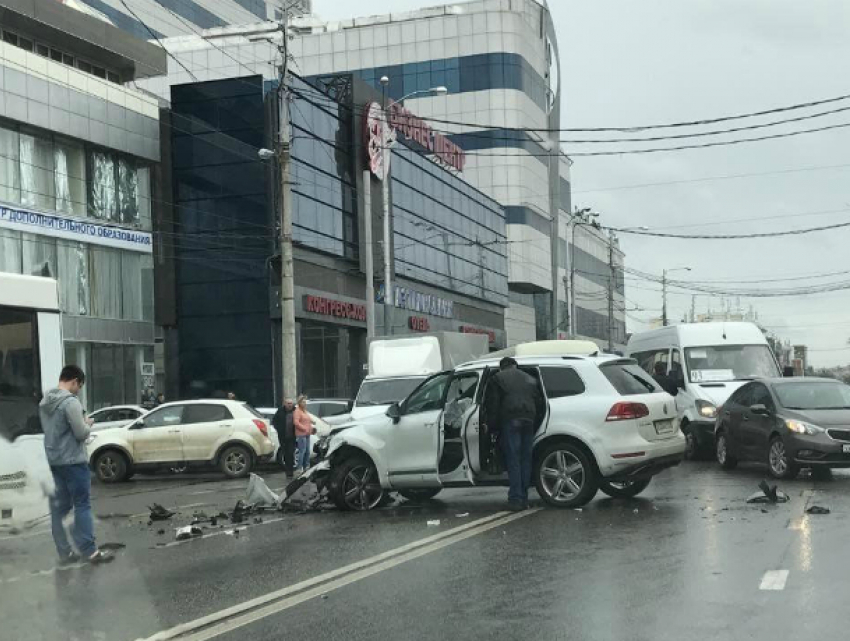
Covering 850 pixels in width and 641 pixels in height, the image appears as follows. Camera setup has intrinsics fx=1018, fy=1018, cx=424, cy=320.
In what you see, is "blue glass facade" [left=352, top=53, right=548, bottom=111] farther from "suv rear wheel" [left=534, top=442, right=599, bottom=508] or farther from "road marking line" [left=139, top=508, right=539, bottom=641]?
"road marking line" [left=139, top=508, right=539, bottom=641]

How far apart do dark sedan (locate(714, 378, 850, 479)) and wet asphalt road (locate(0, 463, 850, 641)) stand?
139cm

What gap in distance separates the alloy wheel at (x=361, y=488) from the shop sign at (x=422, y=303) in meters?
33.7

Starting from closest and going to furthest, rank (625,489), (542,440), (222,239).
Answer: (542,440)
(625,489)
(222,239)

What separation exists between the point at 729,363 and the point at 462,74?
165ft

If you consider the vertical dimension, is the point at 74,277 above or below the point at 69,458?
above

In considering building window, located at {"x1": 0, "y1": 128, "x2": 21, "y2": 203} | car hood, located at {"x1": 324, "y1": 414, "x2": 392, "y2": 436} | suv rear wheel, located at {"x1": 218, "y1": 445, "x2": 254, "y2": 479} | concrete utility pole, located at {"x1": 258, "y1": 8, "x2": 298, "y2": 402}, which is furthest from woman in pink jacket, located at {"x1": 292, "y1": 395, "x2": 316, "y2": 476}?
building window, located at {"x1": 0, "y1": 128, "x2": 21, "y2": 203}

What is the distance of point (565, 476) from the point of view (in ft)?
38.8

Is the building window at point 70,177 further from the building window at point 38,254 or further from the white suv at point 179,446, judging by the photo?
the white suv at point 179,446

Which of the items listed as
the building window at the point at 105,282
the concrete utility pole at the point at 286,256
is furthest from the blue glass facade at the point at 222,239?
the concrete utility pole at the point at 286,256

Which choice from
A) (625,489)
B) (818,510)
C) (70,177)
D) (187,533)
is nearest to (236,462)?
(187,533)

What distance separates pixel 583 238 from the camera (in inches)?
3748

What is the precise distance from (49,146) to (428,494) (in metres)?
25.2

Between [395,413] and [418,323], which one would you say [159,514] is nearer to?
[395,413]

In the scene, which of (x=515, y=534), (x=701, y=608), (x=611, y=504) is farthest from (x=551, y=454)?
(x=701, y=608)
